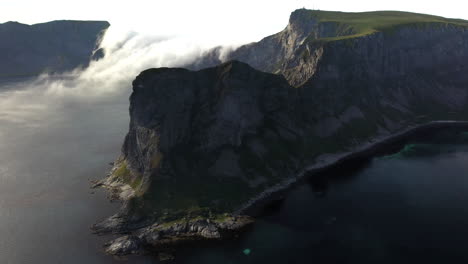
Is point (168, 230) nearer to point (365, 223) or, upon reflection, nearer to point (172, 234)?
point (172, 234)

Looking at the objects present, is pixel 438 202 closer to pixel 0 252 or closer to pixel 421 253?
pixel 421 253

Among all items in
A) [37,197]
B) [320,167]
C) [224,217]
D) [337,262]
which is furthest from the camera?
[320,167]

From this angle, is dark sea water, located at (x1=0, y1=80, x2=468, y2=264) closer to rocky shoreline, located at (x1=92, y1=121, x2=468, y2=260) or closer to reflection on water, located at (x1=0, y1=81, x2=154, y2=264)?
reflection on water, located at (x1=0, y1=81, x2=154, y2=264)

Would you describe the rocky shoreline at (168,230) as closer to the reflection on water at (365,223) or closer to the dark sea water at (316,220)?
the dark sea water at (316,220)

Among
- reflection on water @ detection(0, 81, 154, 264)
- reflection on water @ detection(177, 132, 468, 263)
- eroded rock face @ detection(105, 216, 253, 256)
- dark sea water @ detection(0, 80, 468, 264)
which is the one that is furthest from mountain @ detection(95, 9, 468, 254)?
reflection on water @ detection(177, 132, 468, 263)

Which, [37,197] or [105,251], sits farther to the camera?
[37,197]

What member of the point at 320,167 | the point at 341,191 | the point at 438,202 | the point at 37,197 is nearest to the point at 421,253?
the point at 438,202

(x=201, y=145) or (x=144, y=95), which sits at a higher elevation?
(x=144, y=95)
